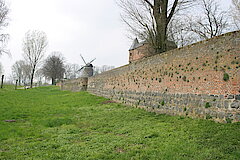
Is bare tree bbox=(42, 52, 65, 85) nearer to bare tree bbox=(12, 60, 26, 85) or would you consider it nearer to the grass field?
bare tree bbox=(12, 60, 26, 85)

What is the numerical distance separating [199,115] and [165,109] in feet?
7.19

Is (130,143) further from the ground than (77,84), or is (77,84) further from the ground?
(77,84)

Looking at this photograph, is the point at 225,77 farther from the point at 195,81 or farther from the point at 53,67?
the point at 53,67

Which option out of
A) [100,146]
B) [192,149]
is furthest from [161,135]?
[100,146]

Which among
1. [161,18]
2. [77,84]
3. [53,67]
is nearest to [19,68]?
[53,67]

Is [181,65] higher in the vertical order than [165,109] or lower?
higher

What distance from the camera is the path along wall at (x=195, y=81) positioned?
20.1 feet

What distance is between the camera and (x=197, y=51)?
7.69 m

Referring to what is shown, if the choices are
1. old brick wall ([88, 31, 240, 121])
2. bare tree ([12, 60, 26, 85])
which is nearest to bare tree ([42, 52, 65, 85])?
bare tree ([12, 60, 26, 85])

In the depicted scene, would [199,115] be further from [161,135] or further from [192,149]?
[192,149]

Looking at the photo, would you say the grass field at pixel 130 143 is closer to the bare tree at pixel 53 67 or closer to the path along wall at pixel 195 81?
the path along wall at pixel 195 81

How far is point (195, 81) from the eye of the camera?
759 centimetres

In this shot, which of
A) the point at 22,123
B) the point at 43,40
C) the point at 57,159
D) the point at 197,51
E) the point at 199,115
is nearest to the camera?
the point at 57,159

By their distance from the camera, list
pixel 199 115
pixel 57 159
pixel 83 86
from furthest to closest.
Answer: pixel 83 86, pixel 199 115, pixel 57 159
